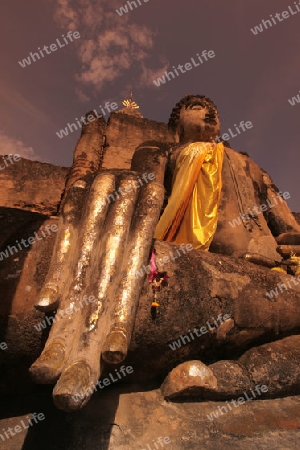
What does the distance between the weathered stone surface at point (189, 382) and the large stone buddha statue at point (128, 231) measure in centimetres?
51

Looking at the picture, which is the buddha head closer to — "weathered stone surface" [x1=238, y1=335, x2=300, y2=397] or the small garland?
the small garland

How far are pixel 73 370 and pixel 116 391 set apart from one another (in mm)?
701

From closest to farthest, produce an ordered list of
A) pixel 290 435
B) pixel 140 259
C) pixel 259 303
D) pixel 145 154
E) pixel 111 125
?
pixel 290 435 → pixel 140 259 → pixel 259 303 → pixel 145 154 → pixel 111 125

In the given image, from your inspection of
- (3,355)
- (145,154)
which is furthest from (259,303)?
(145,154)

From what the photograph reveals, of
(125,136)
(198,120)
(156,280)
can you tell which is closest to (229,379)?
(156,280)

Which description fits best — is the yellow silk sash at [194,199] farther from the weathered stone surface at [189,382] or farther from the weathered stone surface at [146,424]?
the weathered stone surface at [146,424]

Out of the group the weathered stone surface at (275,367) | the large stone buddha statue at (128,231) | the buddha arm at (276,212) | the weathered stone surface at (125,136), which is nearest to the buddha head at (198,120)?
the large stone buddha statue at (128,231)

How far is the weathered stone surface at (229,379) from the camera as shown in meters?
1.87

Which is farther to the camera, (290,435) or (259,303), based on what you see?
(259,303)

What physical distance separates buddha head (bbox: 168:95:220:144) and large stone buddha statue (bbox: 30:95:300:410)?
0.01m

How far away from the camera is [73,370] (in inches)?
53.2

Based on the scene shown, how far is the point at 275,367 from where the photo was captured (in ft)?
6.81

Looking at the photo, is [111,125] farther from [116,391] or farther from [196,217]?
[116,391]

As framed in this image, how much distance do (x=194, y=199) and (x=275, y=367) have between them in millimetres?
1855
